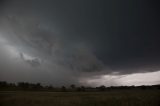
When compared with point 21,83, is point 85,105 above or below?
below

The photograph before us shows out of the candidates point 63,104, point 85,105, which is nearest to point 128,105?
point 85,105

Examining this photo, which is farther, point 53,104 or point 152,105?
point 53,104

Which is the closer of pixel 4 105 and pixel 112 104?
pixel 112 104

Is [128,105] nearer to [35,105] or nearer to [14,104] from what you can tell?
[35,105]

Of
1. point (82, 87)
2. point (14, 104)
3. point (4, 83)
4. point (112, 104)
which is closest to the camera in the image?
point (112, 104)

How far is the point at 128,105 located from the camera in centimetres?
2678

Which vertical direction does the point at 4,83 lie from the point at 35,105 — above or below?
above

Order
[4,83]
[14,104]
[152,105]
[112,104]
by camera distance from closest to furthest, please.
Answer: [152,105] → [112,104] → [14,104] → [4,83]

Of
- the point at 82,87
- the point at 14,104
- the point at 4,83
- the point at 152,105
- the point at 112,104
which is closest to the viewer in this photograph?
the point at 152,105

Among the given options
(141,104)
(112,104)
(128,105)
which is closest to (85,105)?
(112,104)

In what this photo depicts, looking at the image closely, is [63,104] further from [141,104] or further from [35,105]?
[141,104]

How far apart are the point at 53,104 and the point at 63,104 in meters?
1.67

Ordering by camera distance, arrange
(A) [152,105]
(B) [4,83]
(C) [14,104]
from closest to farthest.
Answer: (A) [152,105] → (C) [14,104] → (B) [4,83]

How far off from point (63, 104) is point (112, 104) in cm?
783
